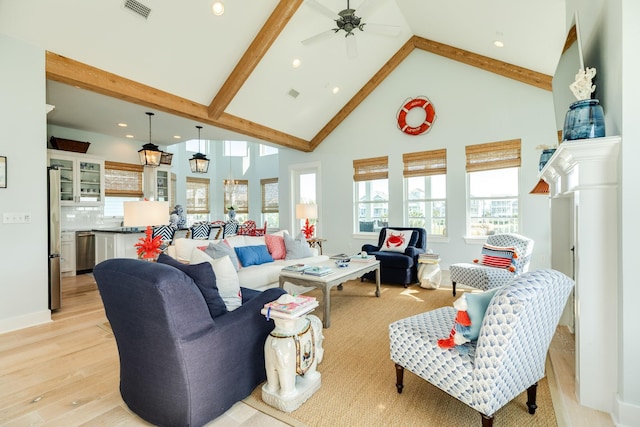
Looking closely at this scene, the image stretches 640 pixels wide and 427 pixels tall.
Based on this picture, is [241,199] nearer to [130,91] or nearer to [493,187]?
[130,91]

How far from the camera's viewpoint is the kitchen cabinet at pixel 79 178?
5.65 metres

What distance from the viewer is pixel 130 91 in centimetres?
391

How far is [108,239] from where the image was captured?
539 cm

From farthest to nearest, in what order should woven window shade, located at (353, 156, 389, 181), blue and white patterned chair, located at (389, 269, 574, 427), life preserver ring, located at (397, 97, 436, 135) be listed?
woven window shade, located at (353, 156, 389, 181), life preserver ring, located at (397, 97, 436, 135), blue and white patterned chair, located at (389, 269, 574, 427)

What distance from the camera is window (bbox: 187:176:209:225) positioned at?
31.5 ft

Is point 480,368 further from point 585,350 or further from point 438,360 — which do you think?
point 585,350

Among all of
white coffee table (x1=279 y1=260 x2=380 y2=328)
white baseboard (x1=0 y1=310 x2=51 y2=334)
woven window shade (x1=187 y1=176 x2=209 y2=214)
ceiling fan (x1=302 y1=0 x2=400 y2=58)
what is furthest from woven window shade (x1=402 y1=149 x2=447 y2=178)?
woven window shade (x1=187 y1=176 x2=209 y2=214)

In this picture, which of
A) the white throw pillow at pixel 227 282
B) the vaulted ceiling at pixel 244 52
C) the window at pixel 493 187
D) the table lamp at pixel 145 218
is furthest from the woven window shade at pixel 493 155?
the table lamp at pixel 145 218

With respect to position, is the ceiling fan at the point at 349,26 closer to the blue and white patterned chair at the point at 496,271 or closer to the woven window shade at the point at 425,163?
the woven window shade at the point at 425,163

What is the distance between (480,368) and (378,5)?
194 inches

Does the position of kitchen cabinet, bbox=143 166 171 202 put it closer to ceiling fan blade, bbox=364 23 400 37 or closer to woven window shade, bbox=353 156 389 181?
woven window shade, bbox=353 156 389 181

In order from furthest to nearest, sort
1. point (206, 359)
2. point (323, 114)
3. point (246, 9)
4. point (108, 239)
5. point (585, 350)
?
1. point (323, 114)
2. point (108, 239)
3. point (246, 9)
4. point (585, 350)
5. point (206, 359)

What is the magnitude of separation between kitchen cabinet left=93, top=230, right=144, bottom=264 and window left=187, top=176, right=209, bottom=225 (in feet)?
13.3

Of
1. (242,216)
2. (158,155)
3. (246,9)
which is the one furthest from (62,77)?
(242,216)
